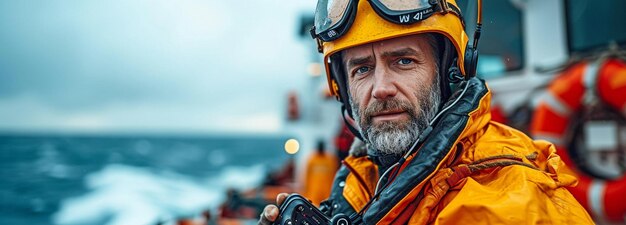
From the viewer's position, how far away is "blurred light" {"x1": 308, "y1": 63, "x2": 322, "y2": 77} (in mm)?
9703

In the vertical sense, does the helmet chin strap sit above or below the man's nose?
below

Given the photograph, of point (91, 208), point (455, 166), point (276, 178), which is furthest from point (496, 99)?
point (91, 208)

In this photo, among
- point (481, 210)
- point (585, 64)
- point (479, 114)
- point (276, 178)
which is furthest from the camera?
point (276, 178)

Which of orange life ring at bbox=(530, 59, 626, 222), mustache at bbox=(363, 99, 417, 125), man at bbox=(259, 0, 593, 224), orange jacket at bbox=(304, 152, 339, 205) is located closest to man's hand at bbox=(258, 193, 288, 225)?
man at bbox=(259, 0, 593, 224)

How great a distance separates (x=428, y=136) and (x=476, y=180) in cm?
20

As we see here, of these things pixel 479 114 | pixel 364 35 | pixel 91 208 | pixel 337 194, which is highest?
pixel 364 35

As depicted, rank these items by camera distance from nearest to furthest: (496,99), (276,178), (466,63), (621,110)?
(466,63) < (621,110) < (496,99) < (276,178)

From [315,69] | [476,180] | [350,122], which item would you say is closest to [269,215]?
[350,122]

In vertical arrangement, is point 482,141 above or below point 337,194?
above

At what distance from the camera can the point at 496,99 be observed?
5.21 metres

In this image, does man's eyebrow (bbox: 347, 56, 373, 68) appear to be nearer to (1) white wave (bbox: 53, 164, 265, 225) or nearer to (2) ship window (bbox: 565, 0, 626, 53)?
(2) ship window (bbox: 565, 0, 626, 53)

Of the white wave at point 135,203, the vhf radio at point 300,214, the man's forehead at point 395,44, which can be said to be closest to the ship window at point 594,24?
the man's forehead at point 395,44

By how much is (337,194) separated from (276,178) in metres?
11.1

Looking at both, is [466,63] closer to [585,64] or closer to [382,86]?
[382,86]
